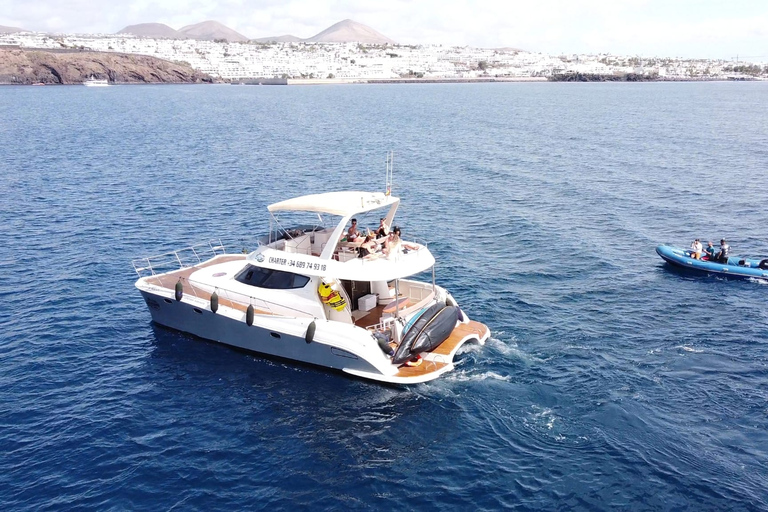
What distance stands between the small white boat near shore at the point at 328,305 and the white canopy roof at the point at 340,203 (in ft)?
0.15

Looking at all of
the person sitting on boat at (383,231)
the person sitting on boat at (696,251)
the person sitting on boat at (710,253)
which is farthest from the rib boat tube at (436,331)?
the person sitting on boat at (710,253)

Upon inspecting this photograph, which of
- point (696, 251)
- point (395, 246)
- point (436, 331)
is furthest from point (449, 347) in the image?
point (696, 251)

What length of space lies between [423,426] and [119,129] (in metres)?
92.1

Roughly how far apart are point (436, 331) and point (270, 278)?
7.45 m

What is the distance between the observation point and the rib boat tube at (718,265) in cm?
3441

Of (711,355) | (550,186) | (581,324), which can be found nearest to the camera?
(711,355)

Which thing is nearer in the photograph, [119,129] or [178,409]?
[178,409]

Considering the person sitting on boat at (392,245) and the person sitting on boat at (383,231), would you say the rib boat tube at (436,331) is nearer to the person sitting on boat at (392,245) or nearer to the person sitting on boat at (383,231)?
the person sitting on boat at (392,245)

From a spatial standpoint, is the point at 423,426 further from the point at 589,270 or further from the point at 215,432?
the point at 589,270

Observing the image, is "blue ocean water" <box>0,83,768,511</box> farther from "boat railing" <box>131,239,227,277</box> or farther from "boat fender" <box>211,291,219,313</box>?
"boat fender" <box>211,291,219,313</box>

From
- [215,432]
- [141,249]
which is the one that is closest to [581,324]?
[215,432]

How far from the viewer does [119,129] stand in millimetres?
97750

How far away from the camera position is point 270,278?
2589 centimetres

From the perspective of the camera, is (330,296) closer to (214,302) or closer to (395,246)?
(395,246)
